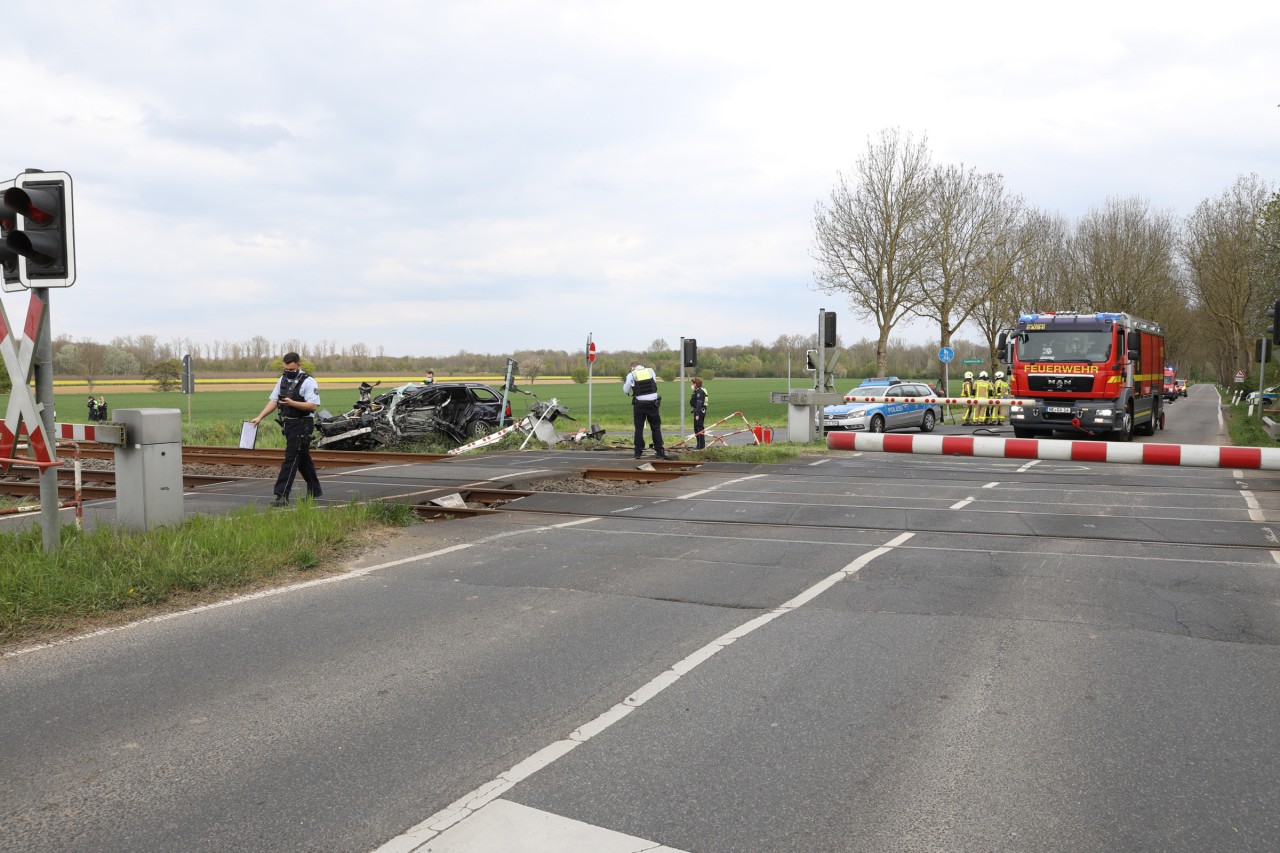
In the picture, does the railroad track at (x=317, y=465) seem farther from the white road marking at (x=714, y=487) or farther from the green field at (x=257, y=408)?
the green field at (x=257, y=408)

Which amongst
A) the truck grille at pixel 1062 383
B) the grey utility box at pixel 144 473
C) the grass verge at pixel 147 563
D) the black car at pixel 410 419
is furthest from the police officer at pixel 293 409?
the truck grille at pixel 1062 383

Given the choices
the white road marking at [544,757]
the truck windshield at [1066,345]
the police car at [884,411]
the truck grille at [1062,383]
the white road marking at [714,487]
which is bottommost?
the white road marking at [544,757]

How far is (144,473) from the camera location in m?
8.38

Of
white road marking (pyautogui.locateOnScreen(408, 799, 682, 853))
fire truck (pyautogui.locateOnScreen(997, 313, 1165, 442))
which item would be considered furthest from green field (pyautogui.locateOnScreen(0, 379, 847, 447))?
white road marking (pyautogui.locateOnScreen(408, 799, 682, 853))

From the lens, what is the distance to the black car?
832 inches

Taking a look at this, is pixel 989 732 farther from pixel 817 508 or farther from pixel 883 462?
pixel 883 462

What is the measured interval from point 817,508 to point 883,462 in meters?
6.79

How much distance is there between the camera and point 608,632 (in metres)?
5.75

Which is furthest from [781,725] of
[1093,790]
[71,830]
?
[71,830]

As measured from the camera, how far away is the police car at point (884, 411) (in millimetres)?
26156

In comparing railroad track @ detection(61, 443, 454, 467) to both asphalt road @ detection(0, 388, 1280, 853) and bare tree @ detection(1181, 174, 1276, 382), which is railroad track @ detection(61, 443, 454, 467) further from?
bare tree @ detection(1181, 174, 1276, 382)

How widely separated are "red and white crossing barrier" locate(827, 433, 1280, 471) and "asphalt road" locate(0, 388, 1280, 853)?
250cm

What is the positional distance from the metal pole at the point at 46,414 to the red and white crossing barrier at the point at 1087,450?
869 centimetres

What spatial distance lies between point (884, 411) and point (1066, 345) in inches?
199
